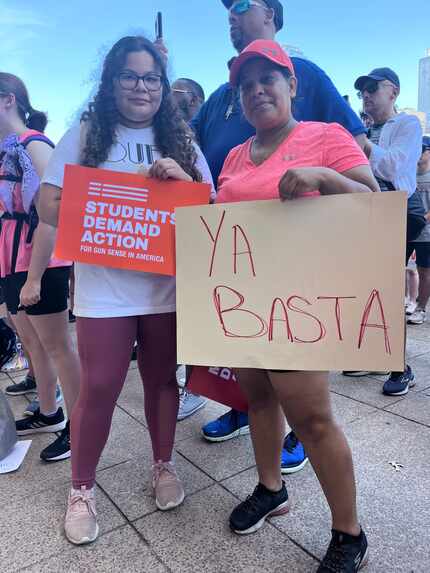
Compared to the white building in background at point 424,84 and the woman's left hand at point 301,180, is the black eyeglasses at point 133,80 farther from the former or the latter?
the white building in background at point 424,84

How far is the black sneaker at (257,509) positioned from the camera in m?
1.85

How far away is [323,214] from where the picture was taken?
1360mm

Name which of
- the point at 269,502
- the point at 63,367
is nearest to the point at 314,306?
the point at 269,502

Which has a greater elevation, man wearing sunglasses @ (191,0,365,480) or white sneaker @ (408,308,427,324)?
man wearing sunglasses @ (191,0,365,480)

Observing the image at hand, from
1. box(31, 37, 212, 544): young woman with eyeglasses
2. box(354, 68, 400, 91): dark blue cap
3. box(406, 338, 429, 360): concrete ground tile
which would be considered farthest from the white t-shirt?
box(406, 338, 429, 360): concrete ground tile

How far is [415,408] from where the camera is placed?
2977mm

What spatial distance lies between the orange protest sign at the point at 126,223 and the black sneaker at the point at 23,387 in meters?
2.22

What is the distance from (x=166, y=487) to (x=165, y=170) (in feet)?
4.48

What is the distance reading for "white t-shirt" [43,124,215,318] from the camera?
5.75ft

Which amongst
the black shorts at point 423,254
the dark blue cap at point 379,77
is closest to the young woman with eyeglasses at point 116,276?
the dark blue cap at point 379,77

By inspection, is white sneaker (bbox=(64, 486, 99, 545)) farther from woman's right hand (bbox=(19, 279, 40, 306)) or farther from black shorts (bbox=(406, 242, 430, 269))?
black shorts (bbox=(406, 242, 430, 269))

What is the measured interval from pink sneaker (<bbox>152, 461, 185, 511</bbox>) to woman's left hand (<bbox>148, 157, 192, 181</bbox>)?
1283 millimetres

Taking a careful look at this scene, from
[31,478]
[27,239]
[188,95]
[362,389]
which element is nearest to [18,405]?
[31,478]

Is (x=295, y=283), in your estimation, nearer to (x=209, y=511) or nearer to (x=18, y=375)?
(x=209, y=511)
